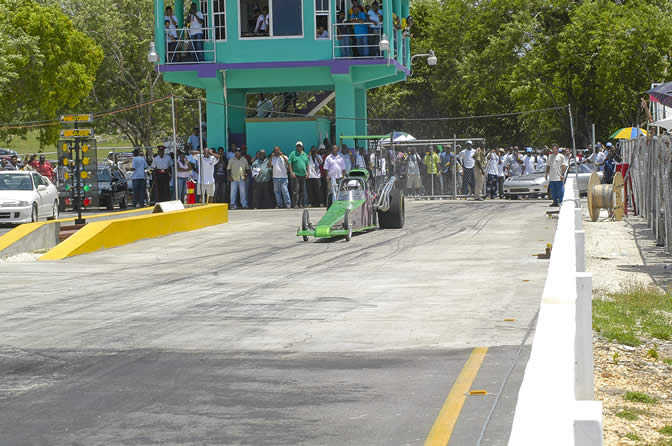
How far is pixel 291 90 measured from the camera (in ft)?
127

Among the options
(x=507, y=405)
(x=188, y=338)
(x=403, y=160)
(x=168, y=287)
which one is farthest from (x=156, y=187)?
(x=507, y=405)

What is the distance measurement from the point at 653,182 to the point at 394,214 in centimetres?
561

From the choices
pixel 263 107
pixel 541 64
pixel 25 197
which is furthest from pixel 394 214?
pixel 541 64

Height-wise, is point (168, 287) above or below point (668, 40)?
below

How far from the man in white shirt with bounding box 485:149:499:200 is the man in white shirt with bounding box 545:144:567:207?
690 cm

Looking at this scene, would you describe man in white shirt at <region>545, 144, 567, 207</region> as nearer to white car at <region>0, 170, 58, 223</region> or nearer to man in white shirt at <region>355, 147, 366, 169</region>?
man in white shirt at <region>355, 147, 366, 169</region>

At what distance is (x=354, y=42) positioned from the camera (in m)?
35.1

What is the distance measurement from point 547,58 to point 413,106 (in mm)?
15619

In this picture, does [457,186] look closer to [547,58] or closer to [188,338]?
[547,58]

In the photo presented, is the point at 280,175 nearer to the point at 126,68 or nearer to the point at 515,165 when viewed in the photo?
the point at 515,165

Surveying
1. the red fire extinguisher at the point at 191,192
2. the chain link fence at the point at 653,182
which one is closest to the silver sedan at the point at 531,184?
the chain link fence at the point at 653,182

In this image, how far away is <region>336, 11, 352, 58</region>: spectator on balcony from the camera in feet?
114

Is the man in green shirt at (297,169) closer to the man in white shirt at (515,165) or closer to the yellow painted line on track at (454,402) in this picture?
the man in white shirt at (515,165)

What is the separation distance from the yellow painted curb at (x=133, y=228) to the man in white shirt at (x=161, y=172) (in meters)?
6.27
